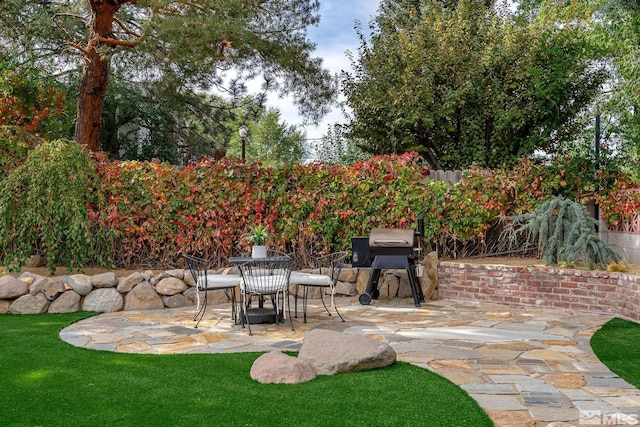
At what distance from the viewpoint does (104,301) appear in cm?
697

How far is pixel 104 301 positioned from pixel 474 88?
8511 mm

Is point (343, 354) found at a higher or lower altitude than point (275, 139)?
lower

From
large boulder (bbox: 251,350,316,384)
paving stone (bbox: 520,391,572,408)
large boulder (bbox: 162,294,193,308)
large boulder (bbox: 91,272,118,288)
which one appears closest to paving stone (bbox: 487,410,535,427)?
paving stone (bbox: 520,391,572,408)

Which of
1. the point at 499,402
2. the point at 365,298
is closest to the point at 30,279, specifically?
the point at 365,298

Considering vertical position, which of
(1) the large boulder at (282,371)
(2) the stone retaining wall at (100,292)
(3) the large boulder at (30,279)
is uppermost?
(3) the large boulder at (30,279)

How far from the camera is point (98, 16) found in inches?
412

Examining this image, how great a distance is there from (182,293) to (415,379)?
13.8 feet

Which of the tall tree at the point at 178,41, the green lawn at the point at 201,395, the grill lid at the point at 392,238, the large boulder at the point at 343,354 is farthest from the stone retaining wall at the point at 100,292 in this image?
the tall tree at the point at 178,41

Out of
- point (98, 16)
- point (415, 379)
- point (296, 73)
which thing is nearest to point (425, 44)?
point (296, 73)

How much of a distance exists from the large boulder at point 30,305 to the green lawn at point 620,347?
592cm

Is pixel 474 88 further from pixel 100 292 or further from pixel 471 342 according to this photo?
pixel 100 292

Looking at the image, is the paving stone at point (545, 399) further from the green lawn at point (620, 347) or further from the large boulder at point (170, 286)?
the large boulder at point (170, 286)

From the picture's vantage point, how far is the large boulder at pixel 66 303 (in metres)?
6.82

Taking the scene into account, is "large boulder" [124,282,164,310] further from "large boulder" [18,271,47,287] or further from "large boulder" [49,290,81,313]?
"large boulder" [18,271,47,287]
